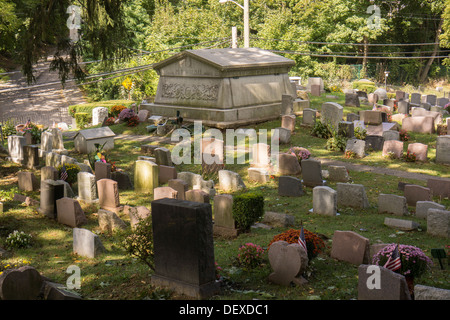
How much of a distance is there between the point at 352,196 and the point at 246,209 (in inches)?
129

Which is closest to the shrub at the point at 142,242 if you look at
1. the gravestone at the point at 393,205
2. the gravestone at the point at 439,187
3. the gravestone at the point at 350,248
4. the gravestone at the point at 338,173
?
the gravestone at the point at 350,248

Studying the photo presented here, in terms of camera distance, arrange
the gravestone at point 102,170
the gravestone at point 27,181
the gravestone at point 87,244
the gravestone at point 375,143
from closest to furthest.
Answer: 1. the gravestone at point 87,244
2. the gravestone at point 27,181
3. the gravestone at point 102,170
4. the gravestone at point 375,143

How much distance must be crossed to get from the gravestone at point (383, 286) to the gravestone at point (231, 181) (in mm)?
7976

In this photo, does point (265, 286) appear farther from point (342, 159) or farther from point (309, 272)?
point (342, 159)

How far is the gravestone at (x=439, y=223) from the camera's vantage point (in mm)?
10484

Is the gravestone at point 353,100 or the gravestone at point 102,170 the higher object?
the gravestone at point 353,100

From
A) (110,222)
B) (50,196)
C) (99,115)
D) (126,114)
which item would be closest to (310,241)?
(110,222)

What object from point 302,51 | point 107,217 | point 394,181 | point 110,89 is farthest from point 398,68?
point 107,217

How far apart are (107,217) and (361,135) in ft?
37.0

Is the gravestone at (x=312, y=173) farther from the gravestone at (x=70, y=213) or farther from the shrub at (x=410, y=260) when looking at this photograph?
the shrub at (x=410, y=260)

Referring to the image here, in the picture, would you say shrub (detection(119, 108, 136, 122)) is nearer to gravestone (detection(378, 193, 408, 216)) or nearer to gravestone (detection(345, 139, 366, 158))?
gravestone (detection(345, 139, 366, 158))

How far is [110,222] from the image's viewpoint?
1199cm

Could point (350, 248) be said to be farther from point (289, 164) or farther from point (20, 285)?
point (289, 164)

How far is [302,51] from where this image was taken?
1704 inches
